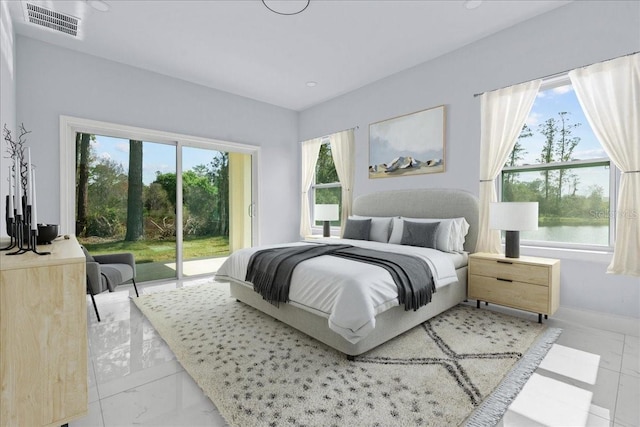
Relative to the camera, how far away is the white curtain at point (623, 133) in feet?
8.18

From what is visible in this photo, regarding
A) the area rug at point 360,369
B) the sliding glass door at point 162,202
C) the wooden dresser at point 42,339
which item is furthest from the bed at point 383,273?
the sliding glass door at point 162,202

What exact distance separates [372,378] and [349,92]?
4312 mm

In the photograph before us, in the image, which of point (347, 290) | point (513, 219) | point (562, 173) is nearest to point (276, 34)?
point (347, 290)

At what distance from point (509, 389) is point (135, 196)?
4634mm

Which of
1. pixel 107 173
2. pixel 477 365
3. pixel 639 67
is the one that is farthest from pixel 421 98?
pixel 107 173

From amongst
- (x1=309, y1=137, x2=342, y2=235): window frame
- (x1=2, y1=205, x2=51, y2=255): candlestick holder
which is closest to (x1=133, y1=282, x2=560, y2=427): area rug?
(x1=2, y1=205, x2=51, y2=255): candlestick holder

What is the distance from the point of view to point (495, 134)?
333 cm

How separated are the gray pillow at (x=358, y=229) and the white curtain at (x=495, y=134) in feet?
4.38

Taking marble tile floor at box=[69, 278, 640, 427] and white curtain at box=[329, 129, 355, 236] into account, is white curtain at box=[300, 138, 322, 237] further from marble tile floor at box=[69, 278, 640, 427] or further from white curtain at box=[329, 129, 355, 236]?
marble tile floor at box=[69, 278, 640, 427]

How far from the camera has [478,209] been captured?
3.45 meters

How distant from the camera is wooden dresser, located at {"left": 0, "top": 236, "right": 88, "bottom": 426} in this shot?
4.15 ft

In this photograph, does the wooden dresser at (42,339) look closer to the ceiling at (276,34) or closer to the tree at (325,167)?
the ceiling at (276,34)

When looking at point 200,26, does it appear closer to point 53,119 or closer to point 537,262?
point 53,119

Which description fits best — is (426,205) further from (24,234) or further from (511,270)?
(24,234)
